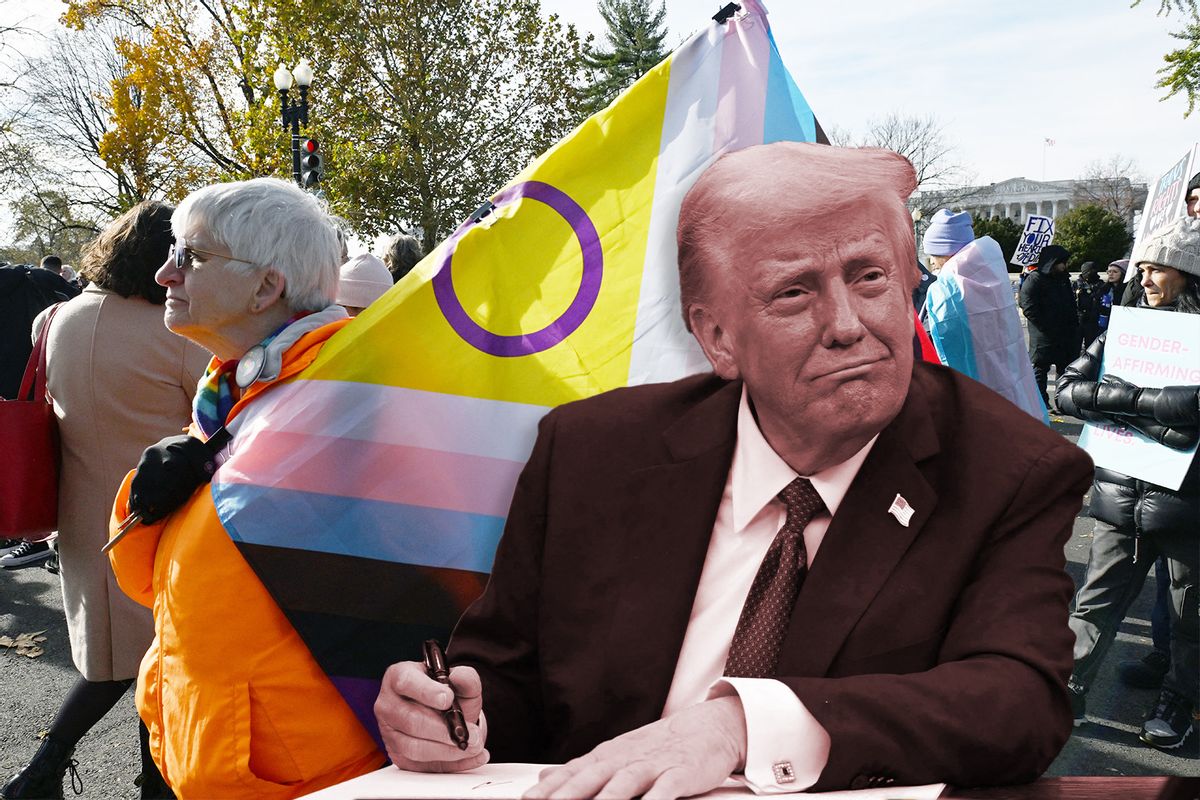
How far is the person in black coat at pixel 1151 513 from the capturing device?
10.1 feet

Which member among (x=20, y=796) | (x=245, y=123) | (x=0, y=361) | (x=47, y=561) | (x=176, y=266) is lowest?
(x=47, y=561)

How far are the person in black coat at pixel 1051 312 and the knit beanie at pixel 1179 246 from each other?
5.38 m

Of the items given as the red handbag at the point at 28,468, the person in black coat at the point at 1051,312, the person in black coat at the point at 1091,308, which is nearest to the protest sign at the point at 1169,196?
the red handbag at the point at 28,468

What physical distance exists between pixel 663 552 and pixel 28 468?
2593 mm

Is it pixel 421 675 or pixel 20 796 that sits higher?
pixel 421 675

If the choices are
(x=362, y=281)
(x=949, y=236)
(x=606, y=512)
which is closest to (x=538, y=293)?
(x=606, y=512)

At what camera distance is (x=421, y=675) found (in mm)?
1156

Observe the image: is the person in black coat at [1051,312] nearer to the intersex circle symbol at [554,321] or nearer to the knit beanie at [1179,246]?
the knit beanie at [1179,246]

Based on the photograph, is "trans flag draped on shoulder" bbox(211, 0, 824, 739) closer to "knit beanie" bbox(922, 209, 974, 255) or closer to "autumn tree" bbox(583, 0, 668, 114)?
"autumn tree" bbox(583, 0, 668, 114)

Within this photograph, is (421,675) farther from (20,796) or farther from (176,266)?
(20,796)

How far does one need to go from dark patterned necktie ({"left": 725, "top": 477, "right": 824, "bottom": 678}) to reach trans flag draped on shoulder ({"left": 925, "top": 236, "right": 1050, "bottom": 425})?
41.3 inches

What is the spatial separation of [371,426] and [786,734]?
0.98m

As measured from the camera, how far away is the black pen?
3.74 ft

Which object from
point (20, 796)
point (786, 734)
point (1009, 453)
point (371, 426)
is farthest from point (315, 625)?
point (20, 796)
